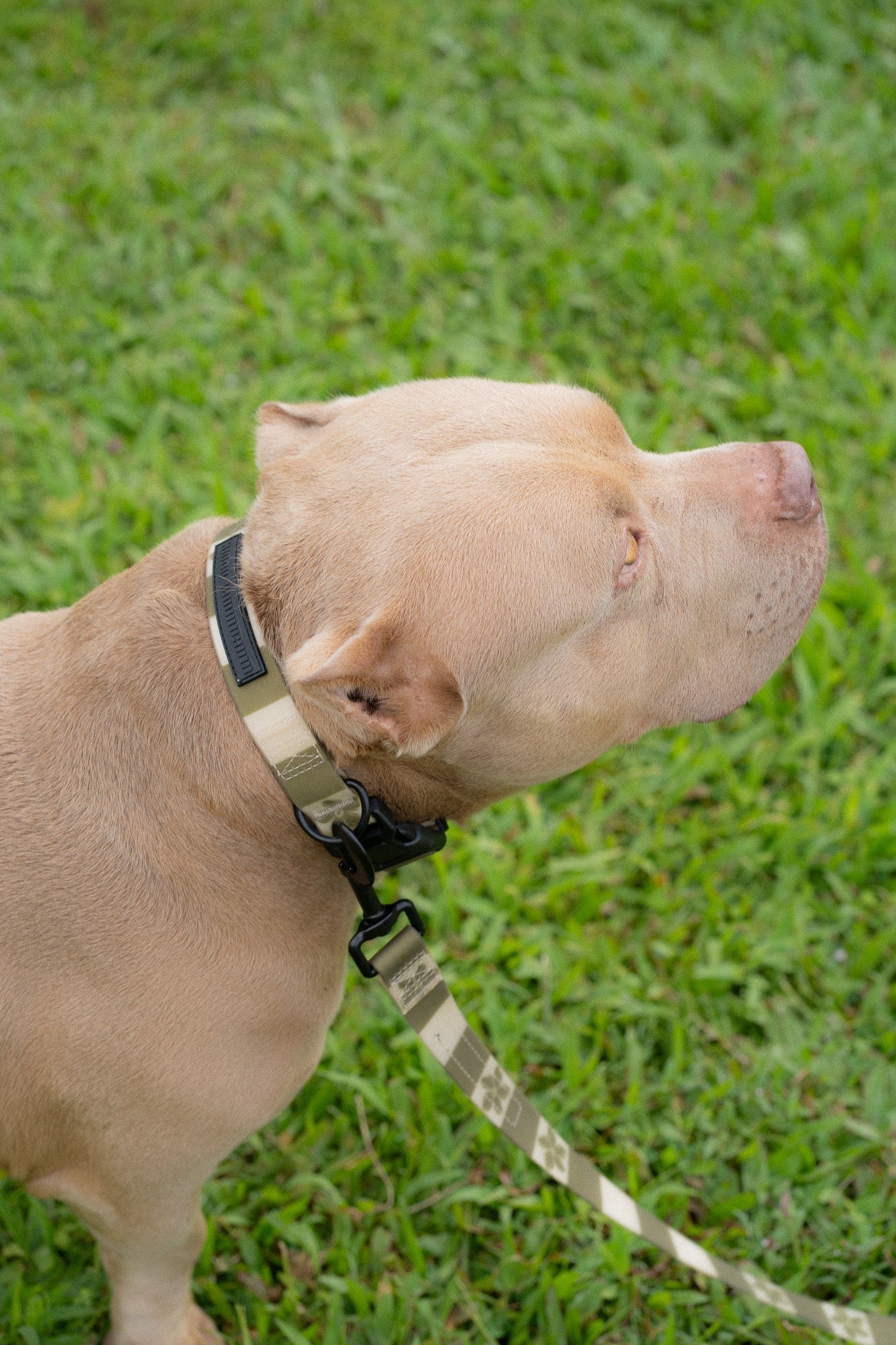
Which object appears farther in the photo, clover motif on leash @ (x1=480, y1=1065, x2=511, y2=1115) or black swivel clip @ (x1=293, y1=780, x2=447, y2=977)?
clover motif on leash @ (x1=480, y1=1065, x2=511, y2=1115)

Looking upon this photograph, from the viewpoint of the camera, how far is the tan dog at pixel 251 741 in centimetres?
237

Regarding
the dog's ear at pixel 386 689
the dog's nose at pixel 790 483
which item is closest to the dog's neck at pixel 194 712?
the dog's ear at pixel 386 689

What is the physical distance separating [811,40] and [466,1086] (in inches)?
246

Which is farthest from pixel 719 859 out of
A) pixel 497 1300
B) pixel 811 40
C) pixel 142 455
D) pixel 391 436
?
pixel 811 40

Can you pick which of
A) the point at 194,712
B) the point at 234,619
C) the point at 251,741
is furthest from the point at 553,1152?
the point at 234,619

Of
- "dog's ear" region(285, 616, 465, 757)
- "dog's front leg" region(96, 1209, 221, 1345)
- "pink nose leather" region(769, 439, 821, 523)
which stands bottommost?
"dog's front leg" region(96, 1209, 221, 1345)

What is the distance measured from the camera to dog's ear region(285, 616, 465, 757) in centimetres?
221

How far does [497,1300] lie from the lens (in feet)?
10.9

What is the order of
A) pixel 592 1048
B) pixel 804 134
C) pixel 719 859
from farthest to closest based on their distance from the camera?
pixel 804 134, pixel 719 859, pixel 592 1048

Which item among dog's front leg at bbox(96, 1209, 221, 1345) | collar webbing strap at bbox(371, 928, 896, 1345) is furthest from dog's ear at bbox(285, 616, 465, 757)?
dog's front leg at bbox(96, 1209, 221, 1345)

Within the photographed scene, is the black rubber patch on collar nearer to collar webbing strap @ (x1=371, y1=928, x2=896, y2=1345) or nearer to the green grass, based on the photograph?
collar webbing strap @ (x1=371, y1=928, x2=896, y2=1345)

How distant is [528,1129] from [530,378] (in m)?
3.49

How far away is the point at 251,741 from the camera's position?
247 cm

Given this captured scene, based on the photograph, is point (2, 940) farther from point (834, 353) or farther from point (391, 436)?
point (834, 353)
